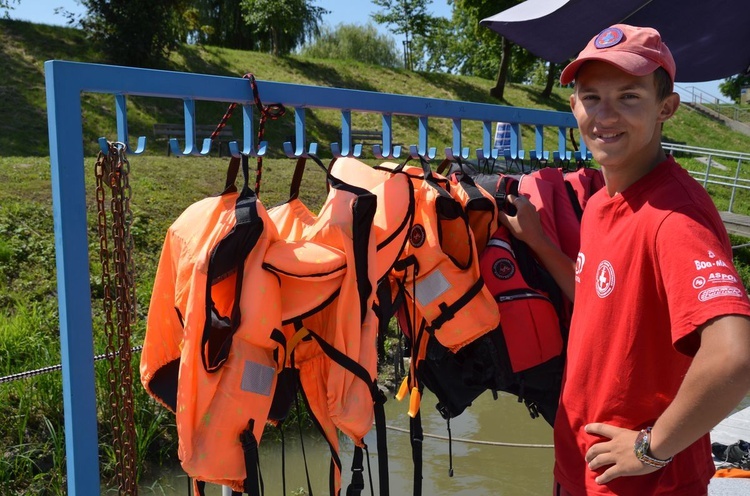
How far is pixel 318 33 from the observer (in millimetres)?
32031

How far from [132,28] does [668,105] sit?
64.1 ft

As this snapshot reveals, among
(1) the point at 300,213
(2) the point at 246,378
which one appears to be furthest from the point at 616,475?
(1) the point at 300,213

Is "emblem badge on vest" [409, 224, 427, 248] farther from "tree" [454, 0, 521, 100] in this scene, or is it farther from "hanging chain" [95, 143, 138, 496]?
"tree" [454, 0, 521, 100]

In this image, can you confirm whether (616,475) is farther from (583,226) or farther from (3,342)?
(3,342)

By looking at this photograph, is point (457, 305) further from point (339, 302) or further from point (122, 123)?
point (122, 123)

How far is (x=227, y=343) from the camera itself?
1972 millimetres

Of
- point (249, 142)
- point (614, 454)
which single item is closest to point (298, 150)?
point (249, 142)

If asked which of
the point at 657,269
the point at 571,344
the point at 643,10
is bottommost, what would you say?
the point at 571,344

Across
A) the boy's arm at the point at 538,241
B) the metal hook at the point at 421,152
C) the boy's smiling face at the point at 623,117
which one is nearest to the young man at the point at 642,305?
the boy's smiling face at the point at 623,117

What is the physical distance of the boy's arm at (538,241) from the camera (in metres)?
2.46

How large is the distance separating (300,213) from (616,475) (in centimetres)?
112

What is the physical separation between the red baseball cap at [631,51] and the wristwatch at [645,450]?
79 cm

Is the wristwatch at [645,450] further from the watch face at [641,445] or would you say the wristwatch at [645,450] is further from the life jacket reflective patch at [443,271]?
the life jacket reflective patch at [443,271]

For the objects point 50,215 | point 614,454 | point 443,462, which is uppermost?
point 614,454
